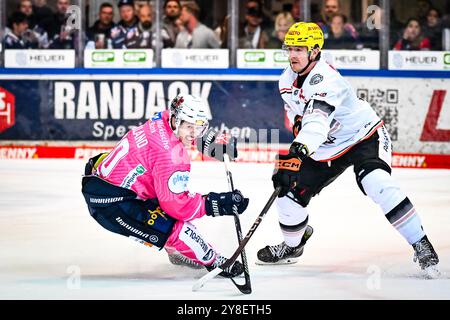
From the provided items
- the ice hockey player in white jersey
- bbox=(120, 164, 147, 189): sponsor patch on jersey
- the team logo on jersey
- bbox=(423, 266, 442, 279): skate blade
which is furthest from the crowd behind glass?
bbox=(120, 164, 147, 189): sponsor patch on jersey

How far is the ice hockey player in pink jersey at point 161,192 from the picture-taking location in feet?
15.6

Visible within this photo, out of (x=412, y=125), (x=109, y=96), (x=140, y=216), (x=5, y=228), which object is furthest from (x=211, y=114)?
(x=140, y=216)

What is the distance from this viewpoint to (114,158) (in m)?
4.92

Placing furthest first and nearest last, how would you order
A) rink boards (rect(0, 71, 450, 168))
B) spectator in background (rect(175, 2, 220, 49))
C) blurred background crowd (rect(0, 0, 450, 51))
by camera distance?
spectator in background (rect(175, 2, 220, 49)) < blurred background crowd (rect(0, 0, 450, 51)) < rink boards (rect(0, 71, 450, 168))

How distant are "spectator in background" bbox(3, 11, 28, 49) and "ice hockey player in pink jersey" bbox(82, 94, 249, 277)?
5454 millimetres

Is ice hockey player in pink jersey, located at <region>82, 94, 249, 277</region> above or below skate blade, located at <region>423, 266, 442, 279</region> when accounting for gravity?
above

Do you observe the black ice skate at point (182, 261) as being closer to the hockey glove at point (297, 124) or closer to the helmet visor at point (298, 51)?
the hockey glove at point (297, 124)

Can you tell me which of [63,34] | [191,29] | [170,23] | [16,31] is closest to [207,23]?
[191,29]

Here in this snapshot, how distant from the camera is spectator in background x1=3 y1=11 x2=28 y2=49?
1016 centimetres

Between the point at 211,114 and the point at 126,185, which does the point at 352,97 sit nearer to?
the point at 126,185

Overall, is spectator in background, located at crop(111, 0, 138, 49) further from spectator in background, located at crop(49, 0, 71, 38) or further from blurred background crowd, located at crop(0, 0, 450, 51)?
spectator in background, located at crop(49, 0, 71, 38)

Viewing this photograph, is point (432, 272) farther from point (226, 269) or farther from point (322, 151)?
point (226, 269)

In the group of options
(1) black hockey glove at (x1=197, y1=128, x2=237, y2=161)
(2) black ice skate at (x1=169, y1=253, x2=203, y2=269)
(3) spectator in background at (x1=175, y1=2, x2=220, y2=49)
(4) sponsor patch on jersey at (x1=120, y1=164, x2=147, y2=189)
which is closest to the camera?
(4) sponsor patch on jersey at (x1=120, y1=164, x2=147, y2=189)

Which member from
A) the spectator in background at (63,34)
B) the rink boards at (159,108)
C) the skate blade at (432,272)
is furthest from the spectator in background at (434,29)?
the skate blade at (432,272)
